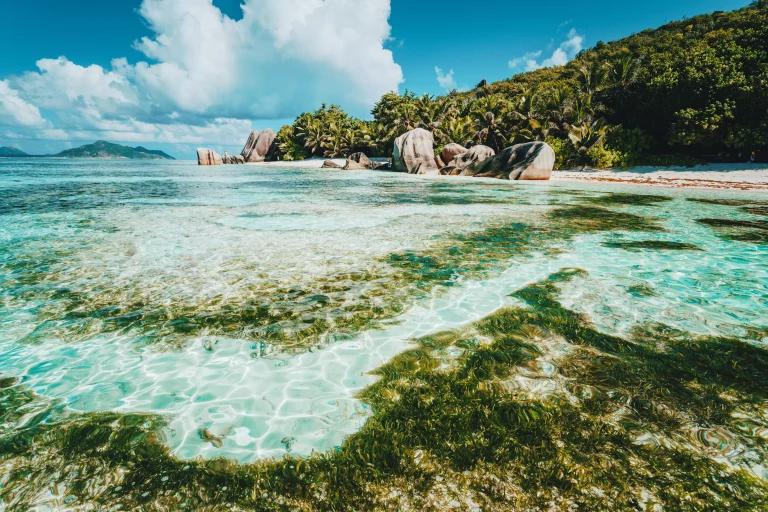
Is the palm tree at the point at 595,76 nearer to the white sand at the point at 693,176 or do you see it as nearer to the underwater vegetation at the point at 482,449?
the white sand at the point at 693,176

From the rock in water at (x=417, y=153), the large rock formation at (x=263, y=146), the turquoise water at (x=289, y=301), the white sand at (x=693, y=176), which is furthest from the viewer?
the large rock formation at (x=263, y=146)

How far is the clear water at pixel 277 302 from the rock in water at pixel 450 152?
28.3 m

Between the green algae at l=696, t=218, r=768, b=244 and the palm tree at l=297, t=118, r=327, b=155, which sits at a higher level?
the palm tree at l=297, t=118, r=327, b=155

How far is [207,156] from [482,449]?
69.8m

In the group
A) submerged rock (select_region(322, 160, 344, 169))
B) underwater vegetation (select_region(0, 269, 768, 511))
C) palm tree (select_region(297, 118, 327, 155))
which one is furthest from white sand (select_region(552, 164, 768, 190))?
palm tree (select_region(297, 118, 327, 155))

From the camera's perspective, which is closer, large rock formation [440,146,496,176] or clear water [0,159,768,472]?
clear water [0,159,768,472]

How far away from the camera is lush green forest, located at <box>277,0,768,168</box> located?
2402cm

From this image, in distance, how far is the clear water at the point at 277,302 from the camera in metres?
3.16

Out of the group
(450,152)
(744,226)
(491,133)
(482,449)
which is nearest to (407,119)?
(450,152)

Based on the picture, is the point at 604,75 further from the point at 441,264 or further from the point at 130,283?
the point at 130,283

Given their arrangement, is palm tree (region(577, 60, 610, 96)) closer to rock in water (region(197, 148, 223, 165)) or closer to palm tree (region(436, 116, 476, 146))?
palm tree (region(436, 116, 476, 146))

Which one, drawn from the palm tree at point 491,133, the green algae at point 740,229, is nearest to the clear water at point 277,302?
the green algae at point 740,229

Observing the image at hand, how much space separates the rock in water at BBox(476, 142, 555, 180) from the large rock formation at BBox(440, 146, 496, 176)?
1.87m

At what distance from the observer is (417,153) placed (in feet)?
122
